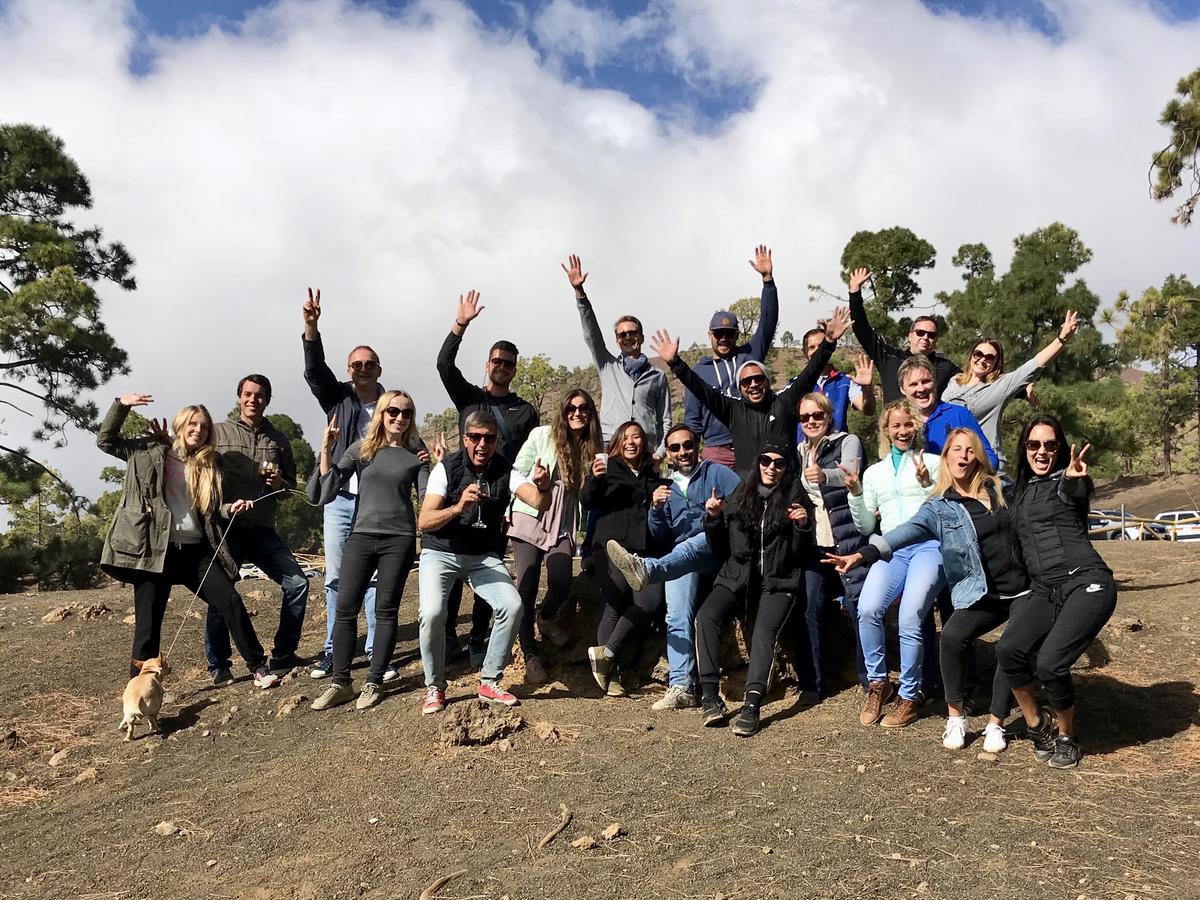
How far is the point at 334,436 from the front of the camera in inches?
267

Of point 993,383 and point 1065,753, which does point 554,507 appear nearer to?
point 993,383

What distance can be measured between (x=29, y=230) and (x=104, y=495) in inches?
526

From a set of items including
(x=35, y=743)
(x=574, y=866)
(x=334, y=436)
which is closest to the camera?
(x=574, y=866)

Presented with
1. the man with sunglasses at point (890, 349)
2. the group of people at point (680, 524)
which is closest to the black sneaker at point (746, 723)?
the group of people at point (680, 524)

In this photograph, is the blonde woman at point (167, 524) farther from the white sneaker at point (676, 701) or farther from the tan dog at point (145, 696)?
the white sneaker at point (676, 701)

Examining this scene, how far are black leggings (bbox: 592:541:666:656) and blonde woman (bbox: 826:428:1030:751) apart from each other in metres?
1.72

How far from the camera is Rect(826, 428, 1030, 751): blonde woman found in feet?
16.2

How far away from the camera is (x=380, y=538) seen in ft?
19.7

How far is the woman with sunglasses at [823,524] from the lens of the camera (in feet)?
18.6

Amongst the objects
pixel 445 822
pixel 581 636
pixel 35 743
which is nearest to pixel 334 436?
pixel 581 636

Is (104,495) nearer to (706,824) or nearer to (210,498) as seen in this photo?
(210,498)

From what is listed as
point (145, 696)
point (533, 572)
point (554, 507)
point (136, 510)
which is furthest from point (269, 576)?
point (554, 507)

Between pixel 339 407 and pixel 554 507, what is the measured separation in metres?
2.04

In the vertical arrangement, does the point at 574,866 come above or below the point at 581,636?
below
